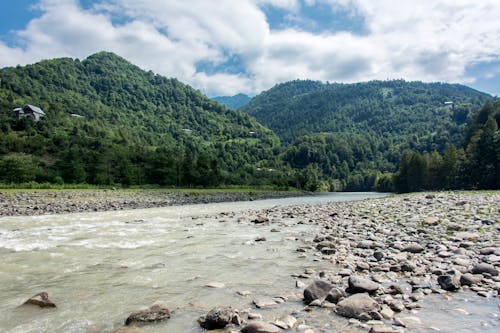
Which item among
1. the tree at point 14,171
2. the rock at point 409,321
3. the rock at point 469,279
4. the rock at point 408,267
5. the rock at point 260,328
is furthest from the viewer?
the tree at point 14,171

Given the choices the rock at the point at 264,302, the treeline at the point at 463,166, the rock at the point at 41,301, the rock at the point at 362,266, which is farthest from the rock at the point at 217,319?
the treeline at the point at 463,166

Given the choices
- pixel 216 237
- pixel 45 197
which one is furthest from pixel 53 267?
pixel 45 197

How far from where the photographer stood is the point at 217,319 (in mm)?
5625

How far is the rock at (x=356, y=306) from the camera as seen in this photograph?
227 inches

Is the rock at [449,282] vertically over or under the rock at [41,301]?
over

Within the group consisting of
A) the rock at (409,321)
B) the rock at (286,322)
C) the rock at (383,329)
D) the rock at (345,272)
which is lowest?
the rock at (286,322)

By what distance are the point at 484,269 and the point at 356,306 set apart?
4.29m

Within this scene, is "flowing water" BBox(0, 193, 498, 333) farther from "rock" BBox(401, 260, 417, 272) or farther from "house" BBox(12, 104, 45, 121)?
"house" BBox(12, 104, 45, 121)

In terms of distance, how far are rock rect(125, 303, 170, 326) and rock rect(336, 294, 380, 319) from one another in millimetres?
3403

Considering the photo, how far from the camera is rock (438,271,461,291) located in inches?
274

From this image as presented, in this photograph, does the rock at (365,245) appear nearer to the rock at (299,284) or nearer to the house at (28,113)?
the rock at (299,284)

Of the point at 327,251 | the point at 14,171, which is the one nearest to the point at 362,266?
the point at 327,251

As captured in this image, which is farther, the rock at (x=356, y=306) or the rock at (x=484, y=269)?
the rock at (x=484, y=269)

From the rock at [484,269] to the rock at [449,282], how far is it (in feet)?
3.14
